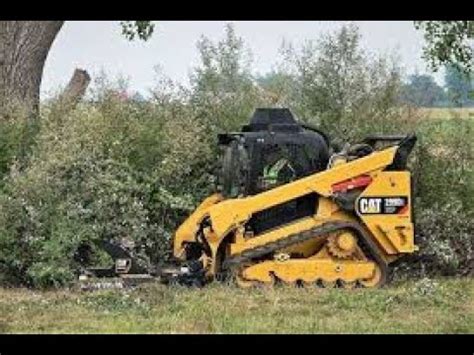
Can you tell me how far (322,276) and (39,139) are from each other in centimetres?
372

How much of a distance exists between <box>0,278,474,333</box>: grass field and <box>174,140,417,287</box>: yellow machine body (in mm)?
274

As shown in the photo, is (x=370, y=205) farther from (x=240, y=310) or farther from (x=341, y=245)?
(x=240, y=310)

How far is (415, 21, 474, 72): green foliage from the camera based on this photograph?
43.5 feet

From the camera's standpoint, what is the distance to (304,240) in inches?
461

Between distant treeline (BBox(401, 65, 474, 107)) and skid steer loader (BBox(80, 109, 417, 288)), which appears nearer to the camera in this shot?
skid steer loader (BBox(80, 109, 417, 288))

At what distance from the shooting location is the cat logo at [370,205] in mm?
11734

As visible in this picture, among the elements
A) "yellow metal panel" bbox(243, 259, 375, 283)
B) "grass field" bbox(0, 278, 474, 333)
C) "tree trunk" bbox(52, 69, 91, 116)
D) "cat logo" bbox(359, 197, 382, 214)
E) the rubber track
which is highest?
"tree trunk" bbox(52, 69, 91, 116)

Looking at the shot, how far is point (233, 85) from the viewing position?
589 inches

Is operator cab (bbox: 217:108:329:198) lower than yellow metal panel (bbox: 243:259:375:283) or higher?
higher

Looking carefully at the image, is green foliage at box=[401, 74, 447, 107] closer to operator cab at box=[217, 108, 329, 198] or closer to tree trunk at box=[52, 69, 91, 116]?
operator cab at box=[217, 108, 329, 198]

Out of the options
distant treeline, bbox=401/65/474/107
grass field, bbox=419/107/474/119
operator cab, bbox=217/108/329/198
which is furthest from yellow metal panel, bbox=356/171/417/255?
grass field, bbox=419/107/474/119

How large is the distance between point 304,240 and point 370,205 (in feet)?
2.58
